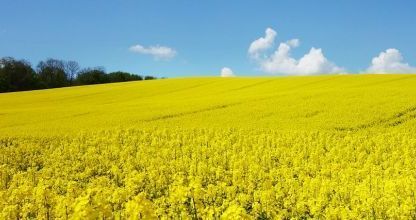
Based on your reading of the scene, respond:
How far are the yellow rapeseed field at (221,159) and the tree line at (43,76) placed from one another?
54.5 m

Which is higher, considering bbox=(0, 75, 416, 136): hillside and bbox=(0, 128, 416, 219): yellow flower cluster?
bbox=(0, 75, 416, 136): hillside

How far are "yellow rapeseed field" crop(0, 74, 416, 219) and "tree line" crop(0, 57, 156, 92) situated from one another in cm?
5455

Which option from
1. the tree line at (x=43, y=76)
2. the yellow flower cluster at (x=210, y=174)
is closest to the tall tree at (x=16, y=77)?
the tree line at (x=43, y=76)

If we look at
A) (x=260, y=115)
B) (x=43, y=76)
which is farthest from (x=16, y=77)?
(x=260, y=115)

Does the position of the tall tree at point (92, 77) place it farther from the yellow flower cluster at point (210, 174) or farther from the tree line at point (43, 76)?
the yellow flower cluster at point (210, 174)

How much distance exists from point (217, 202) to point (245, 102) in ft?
67.3

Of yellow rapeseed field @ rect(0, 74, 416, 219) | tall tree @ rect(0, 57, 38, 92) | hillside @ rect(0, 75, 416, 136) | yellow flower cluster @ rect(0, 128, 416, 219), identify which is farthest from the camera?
tall tree @ rect(0, 57, 38, 92)

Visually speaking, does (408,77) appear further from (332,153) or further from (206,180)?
(206,180)

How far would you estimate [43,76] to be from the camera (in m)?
92.2

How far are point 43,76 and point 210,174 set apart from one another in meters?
83.2

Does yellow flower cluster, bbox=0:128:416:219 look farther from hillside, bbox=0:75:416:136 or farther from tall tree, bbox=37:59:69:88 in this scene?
tall tree, bbox=37:59:69:88

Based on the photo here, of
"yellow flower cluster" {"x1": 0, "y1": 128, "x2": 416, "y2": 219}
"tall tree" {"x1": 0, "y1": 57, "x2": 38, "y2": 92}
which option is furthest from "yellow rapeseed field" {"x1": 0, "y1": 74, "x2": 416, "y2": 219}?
"tall tree" {"x1": 0, "y1": 57, "x2": 38, "y2": 92}

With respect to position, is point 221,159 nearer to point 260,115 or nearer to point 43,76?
point 260,115

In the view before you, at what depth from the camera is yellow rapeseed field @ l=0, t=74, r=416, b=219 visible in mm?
8953
